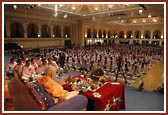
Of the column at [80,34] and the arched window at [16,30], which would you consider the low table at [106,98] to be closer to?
the arched window at [16,30]

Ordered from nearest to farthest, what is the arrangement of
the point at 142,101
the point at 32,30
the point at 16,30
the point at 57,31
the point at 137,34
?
1. the point at 142,101
2. the point at 16,30
3. the point at 32,30
4. the point at 57,31
5. the point at 137,34

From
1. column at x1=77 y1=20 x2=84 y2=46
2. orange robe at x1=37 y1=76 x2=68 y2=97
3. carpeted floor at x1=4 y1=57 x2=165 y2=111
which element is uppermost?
column at x1=77 y1=20 x2=84 y2=46

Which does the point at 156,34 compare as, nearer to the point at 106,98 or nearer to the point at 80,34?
the point at 80,34

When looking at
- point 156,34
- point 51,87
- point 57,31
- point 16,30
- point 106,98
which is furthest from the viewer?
point 156,34

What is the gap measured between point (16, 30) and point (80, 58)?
11404 millimetres

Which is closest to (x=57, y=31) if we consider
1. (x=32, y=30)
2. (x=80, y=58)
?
(x=32, y=30)

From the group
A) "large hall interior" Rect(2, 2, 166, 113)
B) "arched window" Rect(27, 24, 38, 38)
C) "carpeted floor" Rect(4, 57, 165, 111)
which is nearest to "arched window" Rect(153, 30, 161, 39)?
"large hall interior" Rect(2, 2, 166, 113)

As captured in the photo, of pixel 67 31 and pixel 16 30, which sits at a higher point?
pixel 67 31

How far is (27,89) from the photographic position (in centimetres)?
276

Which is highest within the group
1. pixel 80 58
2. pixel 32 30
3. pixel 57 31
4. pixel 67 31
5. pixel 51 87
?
pixel 67 31

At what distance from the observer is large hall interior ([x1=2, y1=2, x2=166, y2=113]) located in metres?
3.21

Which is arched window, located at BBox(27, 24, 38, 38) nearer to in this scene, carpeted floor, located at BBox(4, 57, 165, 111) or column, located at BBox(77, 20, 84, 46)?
column, located at BBox(77, 20, 84, 46)

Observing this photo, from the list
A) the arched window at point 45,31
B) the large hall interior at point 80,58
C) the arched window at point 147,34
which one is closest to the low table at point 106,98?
the large hall interior at point 80,58

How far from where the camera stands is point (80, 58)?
11414 mm
